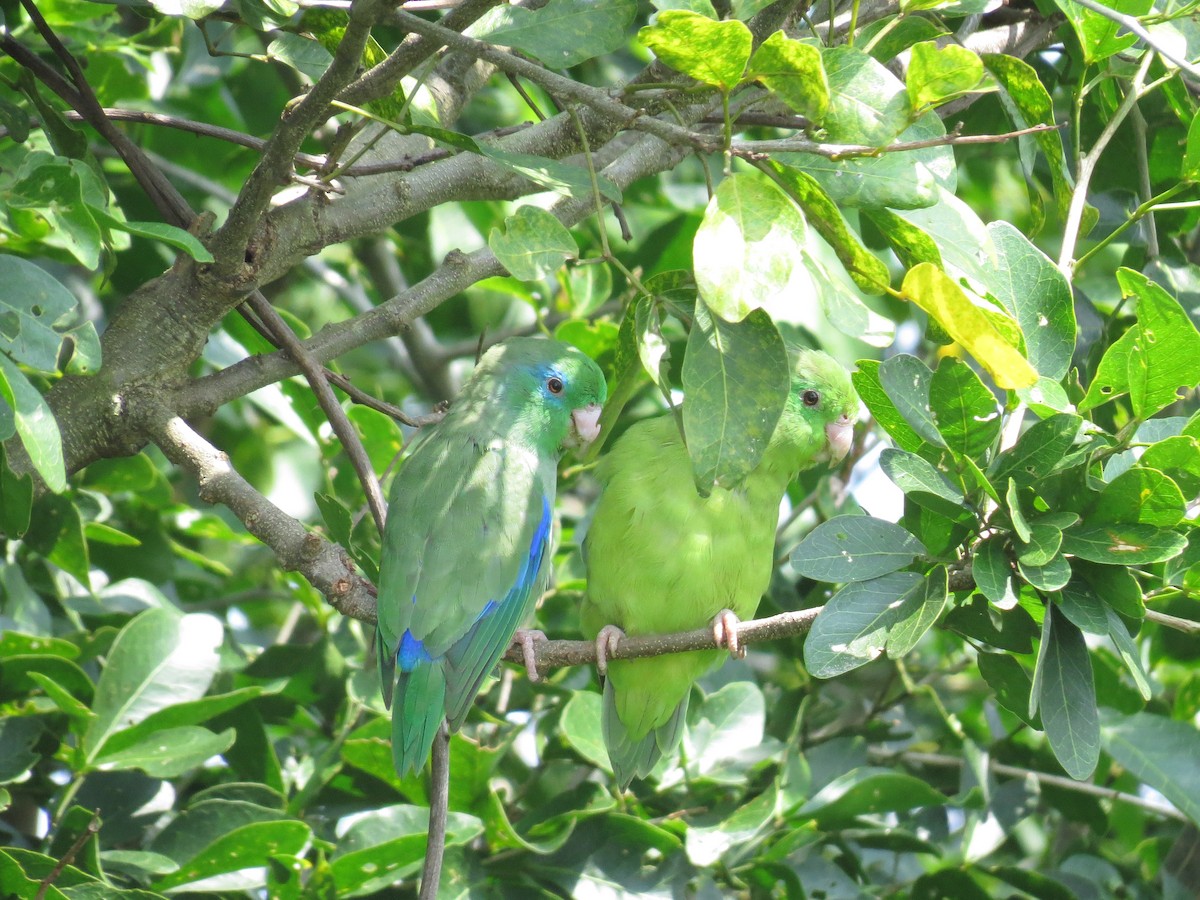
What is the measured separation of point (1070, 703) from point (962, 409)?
491mm

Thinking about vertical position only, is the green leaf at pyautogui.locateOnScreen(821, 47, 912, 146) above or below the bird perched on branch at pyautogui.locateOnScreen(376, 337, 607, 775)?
above

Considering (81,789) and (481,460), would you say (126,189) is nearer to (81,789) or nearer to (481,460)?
(481,460)

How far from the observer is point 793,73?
155 cm

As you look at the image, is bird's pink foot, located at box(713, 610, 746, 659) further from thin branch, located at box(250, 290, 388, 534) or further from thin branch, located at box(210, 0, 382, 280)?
thin branch, located at box(210, 0, 382, 280)

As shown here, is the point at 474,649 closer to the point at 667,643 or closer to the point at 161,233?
the point at 667,643

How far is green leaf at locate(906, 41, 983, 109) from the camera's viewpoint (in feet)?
5.07

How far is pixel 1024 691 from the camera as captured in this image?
2098 millimetres

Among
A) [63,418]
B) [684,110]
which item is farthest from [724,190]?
[63,418]

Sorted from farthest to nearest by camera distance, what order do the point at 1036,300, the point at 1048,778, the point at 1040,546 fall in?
the point at 1048,778 → the point at 1036,300 → the point at 1040,546

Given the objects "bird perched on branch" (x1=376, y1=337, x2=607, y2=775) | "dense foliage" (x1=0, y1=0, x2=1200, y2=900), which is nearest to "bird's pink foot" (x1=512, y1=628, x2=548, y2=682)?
"bird perched on branch" (x1=376, y1=337, x2=607, y2=775)

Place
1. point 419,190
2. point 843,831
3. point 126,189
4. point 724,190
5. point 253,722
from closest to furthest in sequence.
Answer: point 724,190 < point 419,190 < point 253,722 < point 843,831 < point 126,189

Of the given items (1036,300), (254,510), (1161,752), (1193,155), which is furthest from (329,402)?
(1161,752)

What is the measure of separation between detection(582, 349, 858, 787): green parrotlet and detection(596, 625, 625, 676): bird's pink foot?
0.01 metres

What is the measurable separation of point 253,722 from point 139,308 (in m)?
1.06
